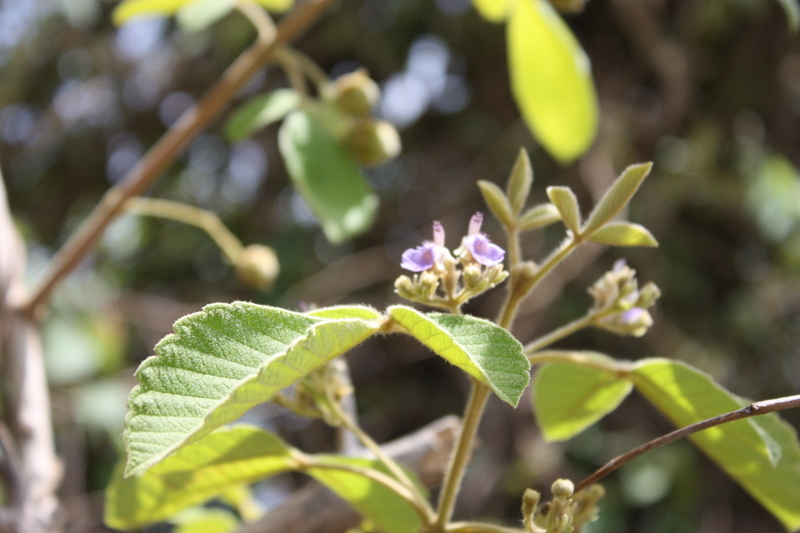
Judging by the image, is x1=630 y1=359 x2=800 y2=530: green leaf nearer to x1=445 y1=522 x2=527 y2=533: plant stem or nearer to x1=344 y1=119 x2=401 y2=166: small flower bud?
x1=445 y1=522 x2=527 y2=533: plant stem

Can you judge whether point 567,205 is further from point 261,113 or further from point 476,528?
point 261,113

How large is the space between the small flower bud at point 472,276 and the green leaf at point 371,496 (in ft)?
0.71

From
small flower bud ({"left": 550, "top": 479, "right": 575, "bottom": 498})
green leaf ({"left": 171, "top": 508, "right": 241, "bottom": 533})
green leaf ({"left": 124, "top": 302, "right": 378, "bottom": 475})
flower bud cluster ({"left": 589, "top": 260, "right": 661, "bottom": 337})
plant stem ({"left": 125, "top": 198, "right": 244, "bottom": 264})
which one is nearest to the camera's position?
green leaf ({"left": 124, "top": 302, "right": 378, "bottom": 475})

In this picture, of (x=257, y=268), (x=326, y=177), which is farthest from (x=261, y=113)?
(x=257, y=268)

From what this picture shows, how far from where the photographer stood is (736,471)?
0.64 meters

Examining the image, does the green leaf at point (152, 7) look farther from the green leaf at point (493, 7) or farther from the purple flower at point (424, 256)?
the purple flower at point (424, 256)

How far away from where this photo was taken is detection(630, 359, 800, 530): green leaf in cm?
56

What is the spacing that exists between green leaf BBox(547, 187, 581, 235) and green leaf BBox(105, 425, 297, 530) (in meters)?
0.33

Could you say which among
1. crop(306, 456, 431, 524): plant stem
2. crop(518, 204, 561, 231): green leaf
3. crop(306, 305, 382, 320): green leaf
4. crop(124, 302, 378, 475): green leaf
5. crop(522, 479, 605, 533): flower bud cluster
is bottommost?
crop(306, 456, 431, 524): plant stem

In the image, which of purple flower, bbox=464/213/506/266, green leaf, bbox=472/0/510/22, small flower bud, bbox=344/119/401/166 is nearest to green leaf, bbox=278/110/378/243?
small flower bud, bbox=344/119/401/166

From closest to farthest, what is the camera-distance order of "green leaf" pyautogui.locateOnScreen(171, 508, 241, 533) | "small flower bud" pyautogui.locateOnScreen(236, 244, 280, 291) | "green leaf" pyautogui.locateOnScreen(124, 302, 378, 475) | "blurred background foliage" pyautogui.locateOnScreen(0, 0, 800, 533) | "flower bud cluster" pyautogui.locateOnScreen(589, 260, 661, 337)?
"green leaf" pyautogui.locateOnScreen(124, 302, 378, 475)
"flower bud cluster" pyautogui.locateOnScreen(589, 260, 661, 337)
"green leaf" pyautogui.locateOnScreen(171, 508, 241, 533)
"small flower bud" pyautogui.locateOnScreen(236, 244, 280, 291)
"blurred background foliage" pyautogui.locateOnScreen(0, 0, 800, 533)

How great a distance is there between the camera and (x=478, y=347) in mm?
428

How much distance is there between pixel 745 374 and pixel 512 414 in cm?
74

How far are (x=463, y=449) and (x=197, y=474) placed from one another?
30 cm
